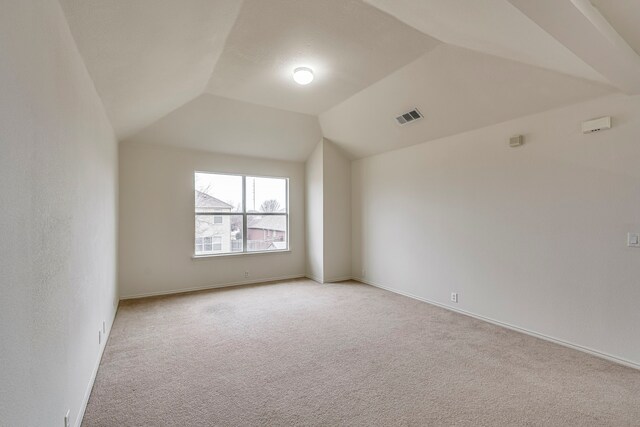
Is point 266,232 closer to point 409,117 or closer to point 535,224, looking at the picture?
point 409,117

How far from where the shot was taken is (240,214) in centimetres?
588

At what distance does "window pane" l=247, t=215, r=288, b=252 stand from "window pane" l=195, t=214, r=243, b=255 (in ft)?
0.70

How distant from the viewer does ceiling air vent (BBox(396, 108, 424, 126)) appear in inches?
165

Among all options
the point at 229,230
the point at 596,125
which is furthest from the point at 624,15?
the point at 229,230

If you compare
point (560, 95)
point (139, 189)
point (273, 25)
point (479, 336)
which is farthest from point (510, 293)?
→ point (139, 189)

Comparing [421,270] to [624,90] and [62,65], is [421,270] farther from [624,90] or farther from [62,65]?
[62,65]

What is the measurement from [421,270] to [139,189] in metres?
4.54

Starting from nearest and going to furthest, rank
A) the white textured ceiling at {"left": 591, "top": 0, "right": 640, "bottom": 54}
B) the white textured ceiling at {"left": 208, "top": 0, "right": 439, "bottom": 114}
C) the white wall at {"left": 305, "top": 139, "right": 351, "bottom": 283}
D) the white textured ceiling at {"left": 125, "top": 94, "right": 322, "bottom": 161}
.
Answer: the white textured ceiling at {"left": 591, "top": 0, "right": 640, "bottom": 54} → the white textured ceiling at {"left": 208, "top": 0, "right": 439, "bottom": 114} → the white textured ceiling at {"left": 125, "top": 94, "right": 322, "bottom": 161} → the white wall at {"left": 305, "top": 139, "right": 351, "bottom": 283}

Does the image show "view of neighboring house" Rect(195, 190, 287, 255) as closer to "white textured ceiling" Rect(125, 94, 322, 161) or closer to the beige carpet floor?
"white textured ceiling" Rect(125, 94, 322, 161)

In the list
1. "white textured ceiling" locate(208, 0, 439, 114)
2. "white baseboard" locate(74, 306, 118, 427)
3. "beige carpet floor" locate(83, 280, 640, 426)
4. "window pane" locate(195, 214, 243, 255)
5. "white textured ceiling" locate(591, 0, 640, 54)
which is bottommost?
"beige carpet floor" locate(83, 280, 640, 426)

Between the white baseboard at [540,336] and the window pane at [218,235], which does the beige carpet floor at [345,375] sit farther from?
the window pane at [218,235]

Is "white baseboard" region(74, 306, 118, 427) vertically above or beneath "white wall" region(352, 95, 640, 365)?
beneath

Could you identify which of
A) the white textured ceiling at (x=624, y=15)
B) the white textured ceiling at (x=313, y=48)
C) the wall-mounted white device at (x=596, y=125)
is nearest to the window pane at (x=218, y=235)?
the white textured ceiling at (x=313, y=48)

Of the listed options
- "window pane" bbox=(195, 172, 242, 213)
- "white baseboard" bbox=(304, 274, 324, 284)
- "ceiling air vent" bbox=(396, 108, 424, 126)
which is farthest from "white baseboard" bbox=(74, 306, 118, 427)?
"ceiling air vent" bbox=(396, 108, 424, 126)
